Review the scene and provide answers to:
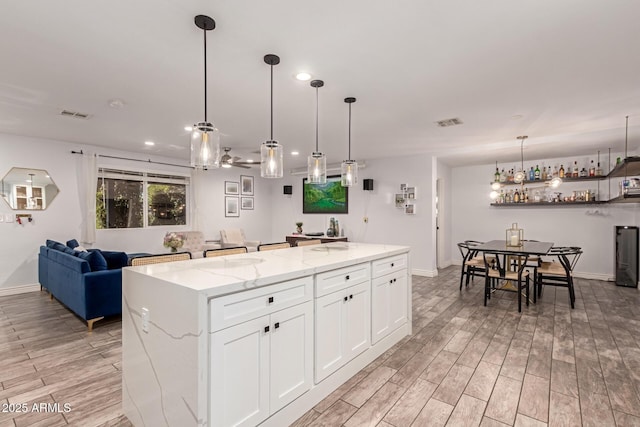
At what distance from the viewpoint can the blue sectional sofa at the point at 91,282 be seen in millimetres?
3430

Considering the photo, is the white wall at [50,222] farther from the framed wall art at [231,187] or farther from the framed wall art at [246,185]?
the framed wall art at [246,185]

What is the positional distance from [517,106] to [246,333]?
385 centimetres

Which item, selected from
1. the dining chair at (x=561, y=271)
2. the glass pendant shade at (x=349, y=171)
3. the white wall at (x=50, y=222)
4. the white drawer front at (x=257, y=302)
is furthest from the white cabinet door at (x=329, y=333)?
the white wall at (x=50, y=222)

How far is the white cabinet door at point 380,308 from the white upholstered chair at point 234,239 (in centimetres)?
485

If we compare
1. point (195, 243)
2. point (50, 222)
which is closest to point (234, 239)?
point (195, 243)

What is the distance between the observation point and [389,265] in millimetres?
3002

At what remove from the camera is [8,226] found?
5.02 metres

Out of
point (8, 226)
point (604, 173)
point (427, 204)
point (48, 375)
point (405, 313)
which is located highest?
point (604, 173)

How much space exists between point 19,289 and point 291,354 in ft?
18.3

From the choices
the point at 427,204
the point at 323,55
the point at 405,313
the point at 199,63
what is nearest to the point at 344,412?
the point at 405,313

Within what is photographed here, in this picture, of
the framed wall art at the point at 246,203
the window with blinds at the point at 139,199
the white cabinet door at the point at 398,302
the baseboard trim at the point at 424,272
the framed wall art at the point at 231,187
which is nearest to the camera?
the white cabinet door at the point at 398,302

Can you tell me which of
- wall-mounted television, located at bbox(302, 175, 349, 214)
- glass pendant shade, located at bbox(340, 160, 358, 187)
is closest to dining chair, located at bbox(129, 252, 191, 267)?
glass pendant shade, located at bbox(340, 160, 358, 187)

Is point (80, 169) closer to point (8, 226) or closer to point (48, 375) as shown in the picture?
point (8, 226)

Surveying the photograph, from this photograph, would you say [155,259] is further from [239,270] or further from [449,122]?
[449,122]
